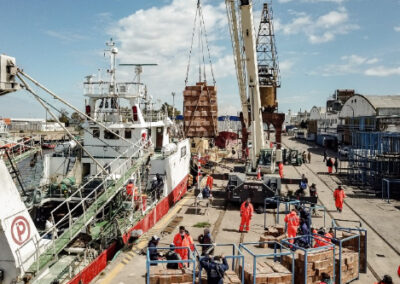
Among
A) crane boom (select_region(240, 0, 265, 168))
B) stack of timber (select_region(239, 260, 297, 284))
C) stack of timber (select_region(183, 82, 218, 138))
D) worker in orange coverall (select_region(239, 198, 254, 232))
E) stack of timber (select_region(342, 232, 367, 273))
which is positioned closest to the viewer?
stack of timber (select_region(239, 260, 297, 284))

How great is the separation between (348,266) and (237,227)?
18.0 ft

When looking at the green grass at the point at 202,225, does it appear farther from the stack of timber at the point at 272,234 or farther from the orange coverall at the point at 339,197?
the orange coverall at the point at 339,197

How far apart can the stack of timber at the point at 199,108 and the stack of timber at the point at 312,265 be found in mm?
21732

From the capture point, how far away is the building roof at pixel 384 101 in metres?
35.2

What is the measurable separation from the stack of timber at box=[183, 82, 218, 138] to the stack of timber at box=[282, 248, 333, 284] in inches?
856

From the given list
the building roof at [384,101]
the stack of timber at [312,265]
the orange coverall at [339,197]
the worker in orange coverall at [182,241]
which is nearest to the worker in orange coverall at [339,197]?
the orange coverall at [339,197]

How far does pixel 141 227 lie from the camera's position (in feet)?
39.0

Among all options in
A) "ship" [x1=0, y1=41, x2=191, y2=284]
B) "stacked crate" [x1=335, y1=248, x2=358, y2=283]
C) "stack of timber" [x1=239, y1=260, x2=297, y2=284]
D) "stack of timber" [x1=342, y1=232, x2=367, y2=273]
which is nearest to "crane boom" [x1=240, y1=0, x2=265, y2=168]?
"ship" [x1=0, y1=41, x2=191, y2=284]

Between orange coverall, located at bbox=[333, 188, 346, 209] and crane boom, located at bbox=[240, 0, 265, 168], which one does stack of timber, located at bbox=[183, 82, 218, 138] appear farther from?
orange coverall, located at bbox=[333, 188, 346, 209]

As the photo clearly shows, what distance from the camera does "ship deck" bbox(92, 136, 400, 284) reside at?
9.32 m

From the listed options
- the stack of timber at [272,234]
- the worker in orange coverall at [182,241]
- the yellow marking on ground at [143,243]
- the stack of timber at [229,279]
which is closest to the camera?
the stack of timber at [229,279]

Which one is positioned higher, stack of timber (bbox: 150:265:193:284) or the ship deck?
stack of timber (bbox: 150:265:193:284)

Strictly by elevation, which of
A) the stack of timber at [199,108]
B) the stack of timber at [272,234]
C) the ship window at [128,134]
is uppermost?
the stack of timber at [199,108]

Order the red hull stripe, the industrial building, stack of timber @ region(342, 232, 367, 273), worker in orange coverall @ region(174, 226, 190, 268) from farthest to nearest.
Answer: the industrial building, stack of timber @ region(342, 232, 367, 273), worker in orange coverall @ region(174, 226, 190, 268), the red hull stripe
